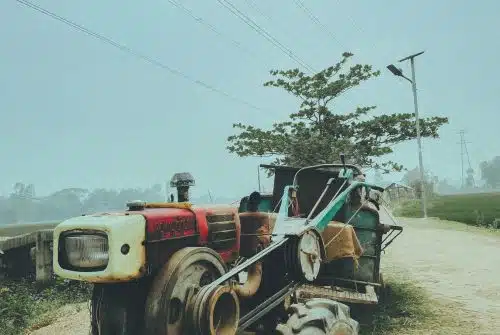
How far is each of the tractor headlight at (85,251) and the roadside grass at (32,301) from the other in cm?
688

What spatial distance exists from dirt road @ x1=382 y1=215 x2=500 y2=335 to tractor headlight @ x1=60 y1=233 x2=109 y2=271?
5062mm

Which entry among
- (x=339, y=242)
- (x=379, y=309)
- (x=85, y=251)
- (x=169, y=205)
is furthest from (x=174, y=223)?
(x=379, y=309)

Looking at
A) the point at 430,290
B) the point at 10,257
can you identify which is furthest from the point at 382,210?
the point at 10,257

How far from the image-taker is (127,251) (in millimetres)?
3176

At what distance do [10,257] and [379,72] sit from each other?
974 inches

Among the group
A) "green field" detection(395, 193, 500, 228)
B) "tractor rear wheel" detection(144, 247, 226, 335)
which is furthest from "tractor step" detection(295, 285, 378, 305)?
"green field" detection(395, 193, 500, 228)

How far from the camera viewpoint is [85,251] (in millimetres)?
3266

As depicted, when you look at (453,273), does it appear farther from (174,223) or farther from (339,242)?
(174,223)

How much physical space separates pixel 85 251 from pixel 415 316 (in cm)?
523

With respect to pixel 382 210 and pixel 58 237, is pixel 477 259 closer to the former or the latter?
pixel 382 210

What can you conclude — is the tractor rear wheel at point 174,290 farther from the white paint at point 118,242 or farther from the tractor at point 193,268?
the white paint at point 118,242

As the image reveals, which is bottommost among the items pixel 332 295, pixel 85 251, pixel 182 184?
pixel 332 295

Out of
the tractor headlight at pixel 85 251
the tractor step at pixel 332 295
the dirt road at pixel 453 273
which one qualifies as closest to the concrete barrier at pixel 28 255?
the dirt road at pixel 453 273

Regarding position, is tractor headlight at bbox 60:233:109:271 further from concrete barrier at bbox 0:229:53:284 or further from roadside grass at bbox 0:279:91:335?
concrete barrier at bbox 0:229:53:284
